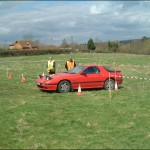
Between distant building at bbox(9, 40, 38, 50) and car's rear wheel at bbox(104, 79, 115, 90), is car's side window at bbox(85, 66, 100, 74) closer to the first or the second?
car's rear wheel at bbox(104, 79, 115, 90)

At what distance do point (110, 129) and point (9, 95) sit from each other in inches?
299

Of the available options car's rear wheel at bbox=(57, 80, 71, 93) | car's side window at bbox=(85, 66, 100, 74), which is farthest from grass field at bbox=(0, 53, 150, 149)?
car's side window at bbox=(85, 66, 100, 74)

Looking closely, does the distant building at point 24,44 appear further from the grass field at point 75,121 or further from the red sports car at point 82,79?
the grass field at point 75,121

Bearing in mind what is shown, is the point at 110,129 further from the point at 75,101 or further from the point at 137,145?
the point at 75,101

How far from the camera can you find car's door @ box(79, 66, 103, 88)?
18472 millimetres

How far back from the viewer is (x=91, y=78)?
61.1 ft

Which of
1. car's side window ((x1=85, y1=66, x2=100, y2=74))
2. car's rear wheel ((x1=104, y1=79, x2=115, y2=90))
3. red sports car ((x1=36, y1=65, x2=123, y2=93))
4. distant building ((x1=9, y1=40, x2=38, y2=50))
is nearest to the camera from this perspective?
red sports car ((x1=36, y1=65, x2=123, y2=93))

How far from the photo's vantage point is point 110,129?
34.6 ft

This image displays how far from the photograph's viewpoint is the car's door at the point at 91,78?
18472mm

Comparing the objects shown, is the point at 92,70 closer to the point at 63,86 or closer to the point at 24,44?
the point at 63,86

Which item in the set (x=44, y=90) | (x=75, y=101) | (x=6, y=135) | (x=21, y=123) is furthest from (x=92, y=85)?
(x=6, y=135)

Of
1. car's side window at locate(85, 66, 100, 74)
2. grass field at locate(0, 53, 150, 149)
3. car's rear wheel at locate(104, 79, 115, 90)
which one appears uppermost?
car's side window at locate(85, 66, 100, 74)

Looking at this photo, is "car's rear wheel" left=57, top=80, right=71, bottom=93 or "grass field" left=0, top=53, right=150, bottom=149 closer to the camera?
"grass field" left=0, top=53, right=150, bottom=149

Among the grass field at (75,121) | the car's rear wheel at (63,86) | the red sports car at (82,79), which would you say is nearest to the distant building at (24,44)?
the red sports car at (82,79)
